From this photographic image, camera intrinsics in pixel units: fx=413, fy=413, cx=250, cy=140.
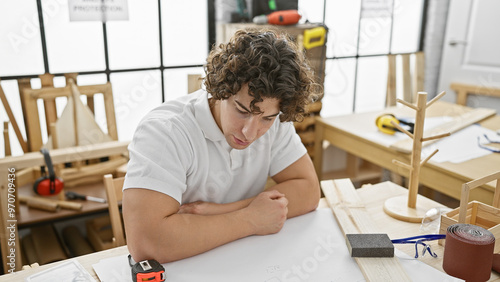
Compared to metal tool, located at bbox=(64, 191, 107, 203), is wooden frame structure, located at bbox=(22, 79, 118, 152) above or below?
above

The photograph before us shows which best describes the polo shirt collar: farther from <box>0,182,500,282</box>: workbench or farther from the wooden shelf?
the wooden shelf

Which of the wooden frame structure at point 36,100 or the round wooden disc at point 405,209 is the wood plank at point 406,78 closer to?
the round wooden disc at point 405,209

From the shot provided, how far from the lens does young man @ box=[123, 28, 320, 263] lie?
96 cm

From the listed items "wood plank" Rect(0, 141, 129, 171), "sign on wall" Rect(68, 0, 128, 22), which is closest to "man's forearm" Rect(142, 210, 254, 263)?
"wood plank" Rect(0, 141, 129, 171)

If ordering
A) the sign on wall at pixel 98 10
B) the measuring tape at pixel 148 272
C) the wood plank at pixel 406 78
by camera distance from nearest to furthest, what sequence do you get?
the measuring tape at pixel 148 272 → the sign on wall at pixel 98 10 → the wood plank at pixel 406 78

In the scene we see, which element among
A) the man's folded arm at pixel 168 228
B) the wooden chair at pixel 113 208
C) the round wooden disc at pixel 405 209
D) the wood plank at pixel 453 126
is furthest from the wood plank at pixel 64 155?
the wood plank at pixel 453 126

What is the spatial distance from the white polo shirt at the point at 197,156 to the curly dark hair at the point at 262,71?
0.12 meters

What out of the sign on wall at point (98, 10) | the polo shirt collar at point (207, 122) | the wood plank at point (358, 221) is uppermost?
the sign on wall at point (98, 10)

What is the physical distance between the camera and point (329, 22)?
2.80 m

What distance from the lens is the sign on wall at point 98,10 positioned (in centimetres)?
203

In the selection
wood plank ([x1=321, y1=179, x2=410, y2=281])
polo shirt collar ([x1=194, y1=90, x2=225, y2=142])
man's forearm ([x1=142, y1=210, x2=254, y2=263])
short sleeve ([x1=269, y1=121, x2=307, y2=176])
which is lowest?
wood plank ([x1=321, y1=179, x2=410, y2=281])

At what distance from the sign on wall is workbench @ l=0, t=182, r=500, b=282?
1.43 meters

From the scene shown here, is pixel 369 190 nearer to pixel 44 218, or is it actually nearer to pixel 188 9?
pixel 44 218

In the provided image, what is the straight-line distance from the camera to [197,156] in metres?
1.13
